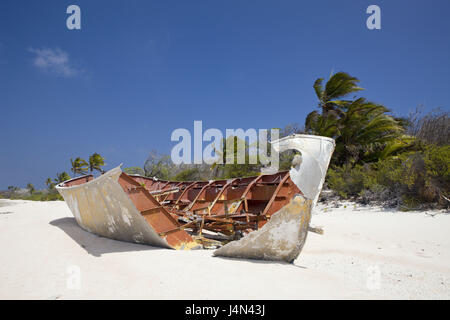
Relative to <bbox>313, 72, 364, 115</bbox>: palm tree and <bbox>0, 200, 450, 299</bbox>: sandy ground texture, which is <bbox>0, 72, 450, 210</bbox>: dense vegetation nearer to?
<bbox>313, 72, 364, 115</bbox>: palm tree

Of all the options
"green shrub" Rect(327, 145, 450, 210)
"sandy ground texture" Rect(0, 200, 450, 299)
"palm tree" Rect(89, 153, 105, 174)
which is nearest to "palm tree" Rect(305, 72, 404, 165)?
"green shrub" Rect(327, 145, 450, 210)

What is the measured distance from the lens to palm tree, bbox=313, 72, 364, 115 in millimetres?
14586

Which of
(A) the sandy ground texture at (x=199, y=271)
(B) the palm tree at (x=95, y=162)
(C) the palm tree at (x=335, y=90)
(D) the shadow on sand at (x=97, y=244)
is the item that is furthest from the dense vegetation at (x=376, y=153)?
(B) the palm tree at (x=95, y=162)

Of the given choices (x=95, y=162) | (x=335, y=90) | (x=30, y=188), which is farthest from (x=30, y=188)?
(x=335, y=90)

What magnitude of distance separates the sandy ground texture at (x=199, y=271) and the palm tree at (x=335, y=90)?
1111cm

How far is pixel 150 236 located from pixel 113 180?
102cm

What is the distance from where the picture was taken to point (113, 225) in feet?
12.8

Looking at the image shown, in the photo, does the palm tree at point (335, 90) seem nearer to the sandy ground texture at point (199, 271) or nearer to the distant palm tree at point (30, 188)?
the sandy ground texture at point (199, 271)

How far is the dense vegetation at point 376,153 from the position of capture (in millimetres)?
7285

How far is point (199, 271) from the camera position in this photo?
2.78 m

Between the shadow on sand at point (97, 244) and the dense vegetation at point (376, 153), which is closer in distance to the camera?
the shadow on sand at point (97, 244)
